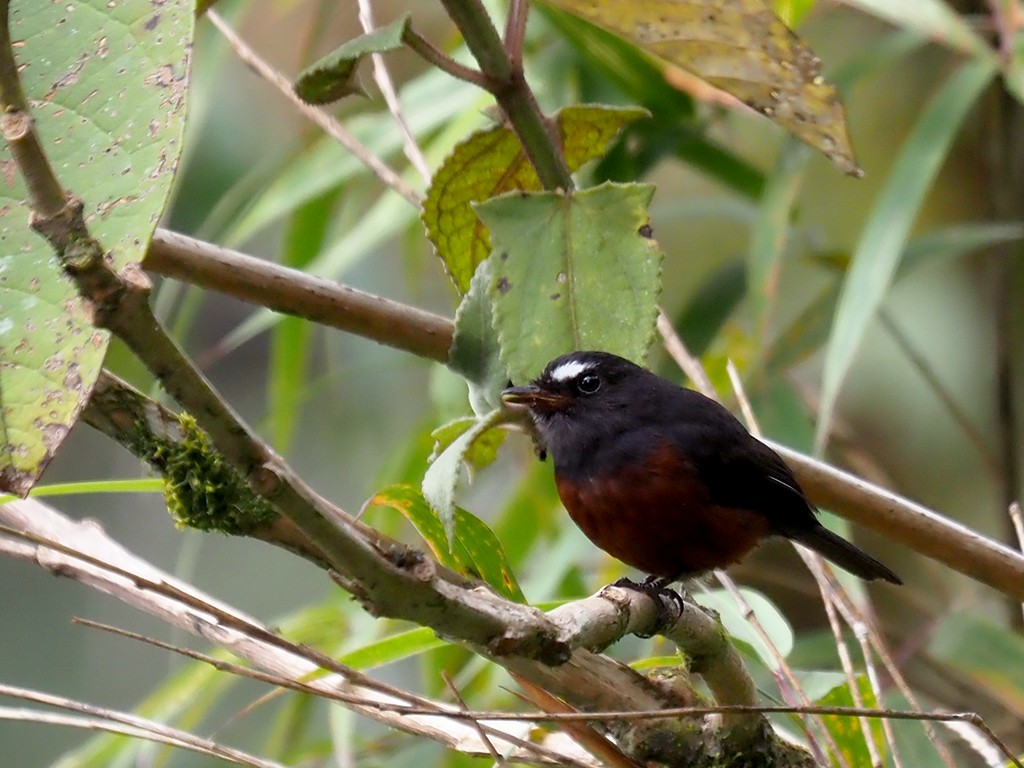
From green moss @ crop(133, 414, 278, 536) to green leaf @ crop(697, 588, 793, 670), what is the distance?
0.94 m

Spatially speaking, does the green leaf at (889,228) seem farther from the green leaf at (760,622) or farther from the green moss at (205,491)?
the green moss at (205,491)

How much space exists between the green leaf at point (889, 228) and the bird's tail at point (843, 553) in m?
0.19

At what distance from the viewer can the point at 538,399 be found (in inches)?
91.1

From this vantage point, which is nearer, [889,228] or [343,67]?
[343,67]

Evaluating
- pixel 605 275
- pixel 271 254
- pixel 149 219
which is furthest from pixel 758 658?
pixel 271 254

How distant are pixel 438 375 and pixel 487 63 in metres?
1.48

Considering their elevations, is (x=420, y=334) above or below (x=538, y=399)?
above

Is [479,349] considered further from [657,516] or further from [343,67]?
[657,516]

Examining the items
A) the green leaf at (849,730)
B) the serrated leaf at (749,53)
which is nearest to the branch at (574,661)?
the green leaf at (849,730)

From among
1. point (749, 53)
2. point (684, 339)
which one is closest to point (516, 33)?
point (749, 53)

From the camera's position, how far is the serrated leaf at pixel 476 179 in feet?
5.09

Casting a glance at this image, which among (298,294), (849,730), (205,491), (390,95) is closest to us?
(205,491)

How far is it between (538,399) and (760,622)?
2.26 ft

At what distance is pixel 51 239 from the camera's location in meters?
0.67
